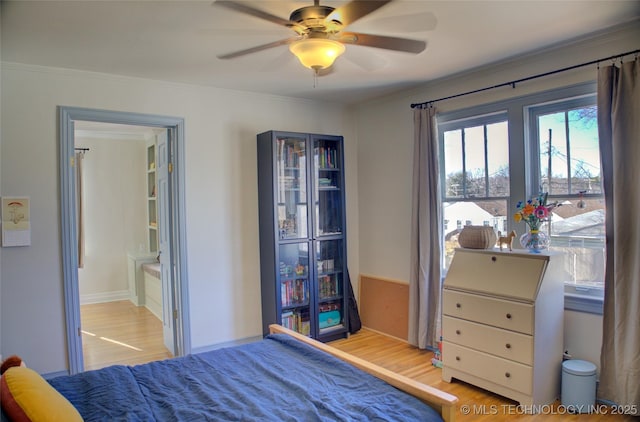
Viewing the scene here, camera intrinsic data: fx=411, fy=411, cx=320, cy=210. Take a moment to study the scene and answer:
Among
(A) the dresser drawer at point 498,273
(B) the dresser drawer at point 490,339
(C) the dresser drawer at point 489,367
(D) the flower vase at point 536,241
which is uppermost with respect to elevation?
(D) the flower vase at point 536,241

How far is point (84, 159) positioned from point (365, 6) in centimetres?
580

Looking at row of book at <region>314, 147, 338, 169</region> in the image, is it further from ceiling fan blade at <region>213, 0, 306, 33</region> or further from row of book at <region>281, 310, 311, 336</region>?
ceiling fan blade at <region>213, 0, 306, 33</region>

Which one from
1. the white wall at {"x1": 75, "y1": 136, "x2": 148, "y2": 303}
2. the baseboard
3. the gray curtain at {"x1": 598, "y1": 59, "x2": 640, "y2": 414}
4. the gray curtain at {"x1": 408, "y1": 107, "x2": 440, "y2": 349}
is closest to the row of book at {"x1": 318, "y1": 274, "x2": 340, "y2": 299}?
the gray curtain at {"x1": 408, "y1": 107, "x2": 440, "y2": 349}

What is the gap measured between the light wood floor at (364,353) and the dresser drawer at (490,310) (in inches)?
21.7

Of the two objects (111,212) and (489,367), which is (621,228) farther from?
(111,212)

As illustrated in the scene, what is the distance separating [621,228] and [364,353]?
2.37m

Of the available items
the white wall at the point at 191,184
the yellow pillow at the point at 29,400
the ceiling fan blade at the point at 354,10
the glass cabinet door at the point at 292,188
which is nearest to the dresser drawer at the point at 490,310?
the glass cabinet door at the point at 292,188

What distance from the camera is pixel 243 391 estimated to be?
1847mm

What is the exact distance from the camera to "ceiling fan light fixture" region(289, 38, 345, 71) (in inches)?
79.7

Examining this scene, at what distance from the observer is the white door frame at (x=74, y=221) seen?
10.6 ft

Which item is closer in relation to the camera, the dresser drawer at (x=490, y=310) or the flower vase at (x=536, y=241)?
the dresser drawer at (x=490, y=310)

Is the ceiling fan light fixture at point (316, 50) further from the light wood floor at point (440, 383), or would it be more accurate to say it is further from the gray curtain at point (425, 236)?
the light wood floor at point (440, 383)

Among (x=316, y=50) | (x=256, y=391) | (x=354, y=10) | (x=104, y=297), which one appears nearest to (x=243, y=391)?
(x=256, y=391)

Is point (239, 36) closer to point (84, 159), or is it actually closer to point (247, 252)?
point (247, 252)
